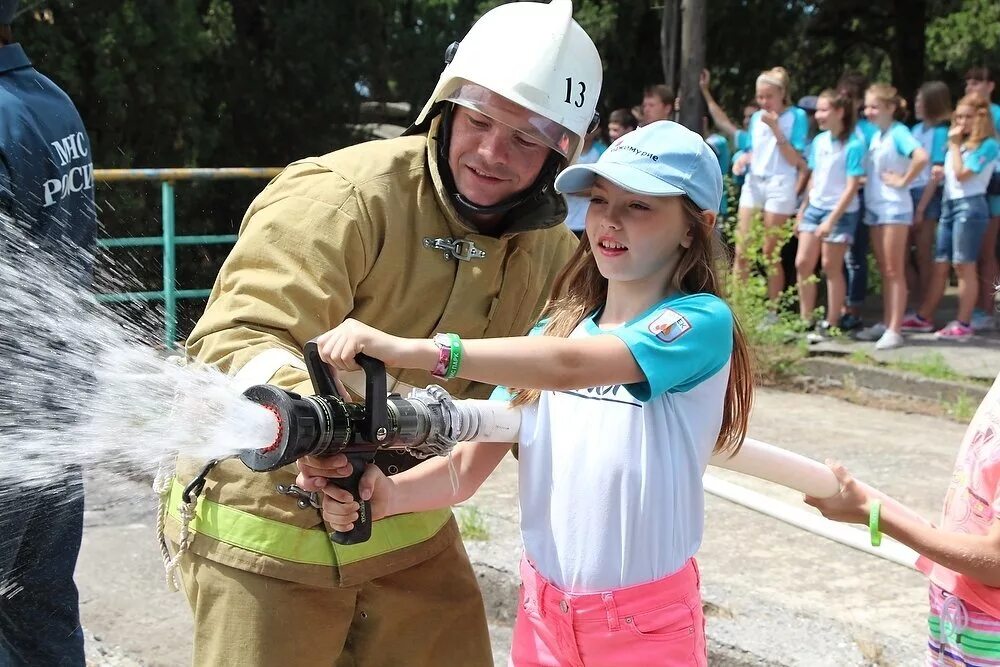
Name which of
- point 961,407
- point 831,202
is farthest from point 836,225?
point 961,407

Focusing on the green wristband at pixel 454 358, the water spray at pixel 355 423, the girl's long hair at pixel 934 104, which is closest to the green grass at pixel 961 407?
the girl's long hair at pixel 934 104

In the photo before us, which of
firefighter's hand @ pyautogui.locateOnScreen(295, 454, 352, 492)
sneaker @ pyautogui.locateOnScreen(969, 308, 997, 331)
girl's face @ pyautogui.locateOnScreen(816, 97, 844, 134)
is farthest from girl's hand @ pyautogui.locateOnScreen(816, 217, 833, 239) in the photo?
firefighter's hand @ pyautogui.locateOnScreen(295, 454, 352, 492)

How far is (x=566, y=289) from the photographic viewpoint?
2.71 metres

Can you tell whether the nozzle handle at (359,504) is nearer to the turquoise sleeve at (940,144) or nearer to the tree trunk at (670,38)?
the turquoise sleeve at (940,144)

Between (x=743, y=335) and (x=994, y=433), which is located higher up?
(x=743, y=335)

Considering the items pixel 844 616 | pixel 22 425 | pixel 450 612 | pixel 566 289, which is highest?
pixel 566 289

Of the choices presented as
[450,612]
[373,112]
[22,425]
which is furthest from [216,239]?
[373,112]

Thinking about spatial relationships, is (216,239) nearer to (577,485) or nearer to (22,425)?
(22,425)

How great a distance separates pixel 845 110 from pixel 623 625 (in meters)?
7.02

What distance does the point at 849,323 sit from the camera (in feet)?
30.7

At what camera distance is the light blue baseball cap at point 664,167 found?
7.89 ft

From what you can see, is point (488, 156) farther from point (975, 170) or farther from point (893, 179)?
point (975, 170)

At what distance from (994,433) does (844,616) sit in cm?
185

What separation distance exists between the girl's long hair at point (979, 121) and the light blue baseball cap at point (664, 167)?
21.5 ft
